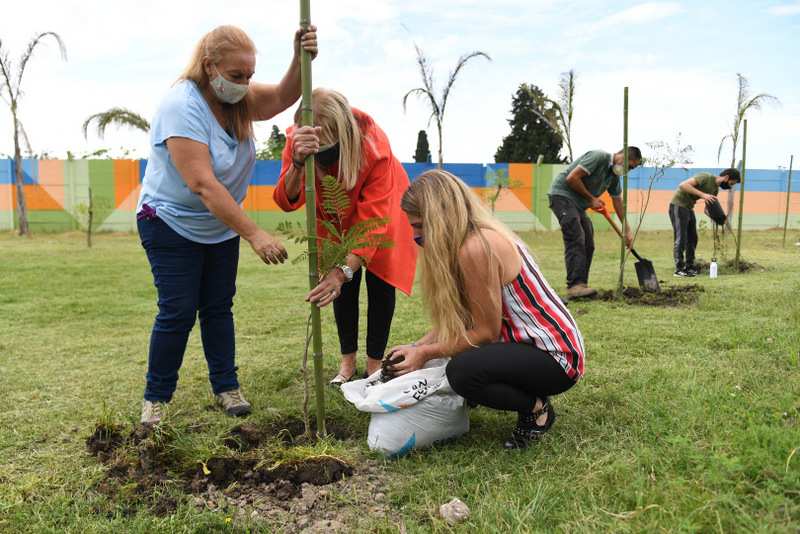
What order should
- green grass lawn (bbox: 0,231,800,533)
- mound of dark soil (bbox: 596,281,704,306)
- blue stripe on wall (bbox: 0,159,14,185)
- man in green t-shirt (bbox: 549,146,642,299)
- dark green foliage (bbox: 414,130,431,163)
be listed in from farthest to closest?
dark green foliage (bbox: 414,130,431,163) → blue stripe on wall (bbox: 0,159,14,185) → man in green t-shirt (bbox: 549,146,642,299) → mound of dark soil (bbox: 596,281,704,306) → green grass lawn (bbox: 0,231,800,533)

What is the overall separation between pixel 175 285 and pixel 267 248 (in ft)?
2.05

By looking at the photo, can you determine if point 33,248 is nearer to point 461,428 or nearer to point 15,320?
point 15,320

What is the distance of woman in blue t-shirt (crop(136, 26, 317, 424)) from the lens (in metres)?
2.55

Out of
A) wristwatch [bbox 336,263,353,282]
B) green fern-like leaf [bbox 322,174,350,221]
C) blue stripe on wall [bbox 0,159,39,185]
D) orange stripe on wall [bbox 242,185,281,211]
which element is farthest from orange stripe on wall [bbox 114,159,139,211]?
green fern-like leaf [bbox 322,174,350,221]

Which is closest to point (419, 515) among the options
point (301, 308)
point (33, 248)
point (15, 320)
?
point (301, 308)

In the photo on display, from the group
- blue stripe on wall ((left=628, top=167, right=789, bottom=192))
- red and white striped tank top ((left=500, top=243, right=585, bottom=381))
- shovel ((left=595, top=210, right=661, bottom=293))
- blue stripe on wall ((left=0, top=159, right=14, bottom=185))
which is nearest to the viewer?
red and white striped tank top ((left=500, top=243, right=585, bottom=381))

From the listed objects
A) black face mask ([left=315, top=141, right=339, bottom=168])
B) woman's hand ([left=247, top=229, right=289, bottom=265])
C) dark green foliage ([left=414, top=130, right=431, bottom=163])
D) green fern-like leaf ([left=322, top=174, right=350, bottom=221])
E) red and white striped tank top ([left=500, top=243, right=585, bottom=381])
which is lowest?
red and white striped tank top ([left=500, top=243, right=585, bottom=381])

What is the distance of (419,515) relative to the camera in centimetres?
207

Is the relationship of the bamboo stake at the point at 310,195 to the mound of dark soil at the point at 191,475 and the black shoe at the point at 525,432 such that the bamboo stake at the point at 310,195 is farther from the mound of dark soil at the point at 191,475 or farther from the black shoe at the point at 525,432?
the black shoe at the point at 525,432

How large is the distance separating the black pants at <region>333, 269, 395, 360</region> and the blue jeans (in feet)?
2.25

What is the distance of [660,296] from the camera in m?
6.12

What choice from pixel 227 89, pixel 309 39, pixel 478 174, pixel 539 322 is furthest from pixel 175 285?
pixel 478 174

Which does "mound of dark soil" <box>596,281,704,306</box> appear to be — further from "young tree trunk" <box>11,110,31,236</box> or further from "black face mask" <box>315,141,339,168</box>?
"young tree trunk" <box>11,110,31,236</box>

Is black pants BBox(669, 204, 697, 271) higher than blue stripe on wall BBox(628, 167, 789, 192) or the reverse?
the reverse
